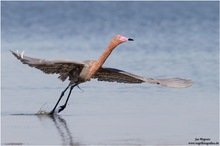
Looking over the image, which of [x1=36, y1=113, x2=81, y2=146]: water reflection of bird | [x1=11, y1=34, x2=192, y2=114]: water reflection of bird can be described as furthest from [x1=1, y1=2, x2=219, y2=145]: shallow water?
[x1=11, y1=34, x2=192, y2=114]: water reflection of bird

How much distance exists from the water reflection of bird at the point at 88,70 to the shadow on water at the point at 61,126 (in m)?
0.32

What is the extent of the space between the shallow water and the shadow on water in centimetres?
2

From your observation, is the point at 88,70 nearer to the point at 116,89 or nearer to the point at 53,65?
the point at 53,65

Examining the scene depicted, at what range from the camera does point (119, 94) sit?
18.1m

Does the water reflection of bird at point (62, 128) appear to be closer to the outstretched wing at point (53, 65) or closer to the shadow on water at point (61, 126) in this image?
the shadow on water at point (61, 126)

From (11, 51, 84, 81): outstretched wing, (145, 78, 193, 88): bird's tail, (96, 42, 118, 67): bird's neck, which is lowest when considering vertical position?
(145, 78, 193, 88): bird's tail

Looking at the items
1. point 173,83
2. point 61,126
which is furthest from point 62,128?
point 173,83

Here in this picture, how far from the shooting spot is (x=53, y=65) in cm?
1611

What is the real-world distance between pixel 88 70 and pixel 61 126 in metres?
1.78

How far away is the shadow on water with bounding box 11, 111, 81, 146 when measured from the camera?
13148mm

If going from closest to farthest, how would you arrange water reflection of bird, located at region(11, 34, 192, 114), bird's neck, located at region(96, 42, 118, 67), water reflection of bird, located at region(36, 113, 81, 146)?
water reflection of bird, located at region(36, 113, 81, 146) → water reflection of bird, located at region(11, 34, 192, 114) → bird's neck, located at region(96, 42, 118, 67)

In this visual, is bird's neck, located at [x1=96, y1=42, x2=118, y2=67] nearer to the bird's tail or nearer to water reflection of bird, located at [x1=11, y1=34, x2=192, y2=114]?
water reflection of bird, located at [x1=11, y1=34, x2=192, y2=114]

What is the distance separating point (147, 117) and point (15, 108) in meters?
2.73

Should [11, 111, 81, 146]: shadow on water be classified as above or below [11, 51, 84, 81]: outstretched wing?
below
